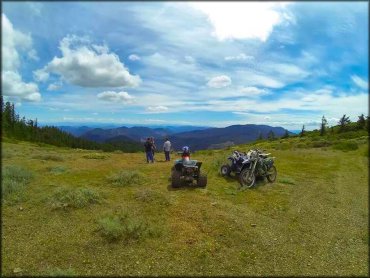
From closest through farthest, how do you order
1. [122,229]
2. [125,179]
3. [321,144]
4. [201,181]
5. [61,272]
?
[61,272] → [122,229] → [201,181] → [125,179] → [321,144]

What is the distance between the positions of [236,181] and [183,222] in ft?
30.5

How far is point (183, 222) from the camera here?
1281cm

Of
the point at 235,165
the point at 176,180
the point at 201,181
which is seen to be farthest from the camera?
the point at 235,165

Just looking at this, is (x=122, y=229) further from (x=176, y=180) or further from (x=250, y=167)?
(x=250, y=167)

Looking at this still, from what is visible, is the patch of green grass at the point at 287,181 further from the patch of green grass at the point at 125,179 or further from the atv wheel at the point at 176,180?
the patch of green grass at the point at 125,179

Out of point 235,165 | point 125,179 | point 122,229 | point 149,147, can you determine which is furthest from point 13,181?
point 149,147

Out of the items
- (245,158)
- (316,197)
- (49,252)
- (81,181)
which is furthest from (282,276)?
(81,181)

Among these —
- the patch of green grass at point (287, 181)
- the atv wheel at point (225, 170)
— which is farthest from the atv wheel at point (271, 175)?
the atv wheel at point (225, 170)

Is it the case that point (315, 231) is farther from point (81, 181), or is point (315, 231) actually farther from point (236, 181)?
point (81, 181)

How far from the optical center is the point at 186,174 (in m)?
18.6

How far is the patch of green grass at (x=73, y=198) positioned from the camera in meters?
14.2

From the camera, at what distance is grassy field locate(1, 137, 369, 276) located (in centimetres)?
946

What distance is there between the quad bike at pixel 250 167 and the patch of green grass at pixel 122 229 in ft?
30.3

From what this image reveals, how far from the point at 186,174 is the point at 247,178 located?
13.0ft
